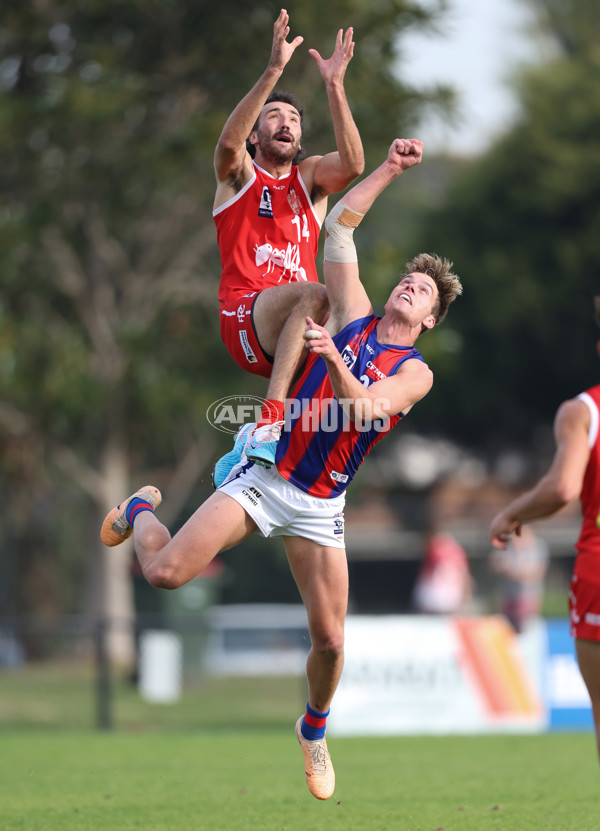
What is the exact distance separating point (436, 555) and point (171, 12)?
34.0 feet

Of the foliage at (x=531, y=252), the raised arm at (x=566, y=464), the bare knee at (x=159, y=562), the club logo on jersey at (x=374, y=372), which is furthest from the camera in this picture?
the foliage at (x=531, y=252)

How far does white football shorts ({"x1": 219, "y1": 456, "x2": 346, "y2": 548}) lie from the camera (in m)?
6.61

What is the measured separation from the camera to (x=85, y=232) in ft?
70.9

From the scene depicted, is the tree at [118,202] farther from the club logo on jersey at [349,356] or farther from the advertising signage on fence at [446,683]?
the club logo on jersey at [349,356]

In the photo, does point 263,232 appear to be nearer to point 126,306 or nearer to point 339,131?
point 339,131

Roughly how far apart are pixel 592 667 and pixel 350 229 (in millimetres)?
2752

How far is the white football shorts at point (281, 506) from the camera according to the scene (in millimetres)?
6609

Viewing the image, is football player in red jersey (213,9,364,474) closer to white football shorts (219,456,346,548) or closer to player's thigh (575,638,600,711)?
white football shorts (219,456,346,548)

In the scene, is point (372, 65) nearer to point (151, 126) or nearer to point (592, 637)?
point (151, 126)

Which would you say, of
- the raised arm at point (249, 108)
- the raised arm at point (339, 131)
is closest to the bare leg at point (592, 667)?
the raised arm at point (339, 131)

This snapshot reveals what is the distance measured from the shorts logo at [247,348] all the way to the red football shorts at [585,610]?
2.35 meters

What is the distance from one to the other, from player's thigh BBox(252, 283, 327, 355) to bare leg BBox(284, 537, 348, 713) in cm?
122

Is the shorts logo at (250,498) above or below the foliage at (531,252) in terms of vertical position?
below

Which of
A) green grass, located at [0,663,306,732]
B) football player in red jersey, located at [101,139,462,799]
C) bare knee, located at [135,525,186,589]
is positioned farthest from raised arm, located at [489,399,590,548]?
green grass, located at [0,663,306,732]
